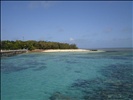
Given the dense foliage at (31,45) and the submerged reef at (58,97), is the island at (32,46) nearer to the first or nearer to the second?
the dense foliage at (31,45)

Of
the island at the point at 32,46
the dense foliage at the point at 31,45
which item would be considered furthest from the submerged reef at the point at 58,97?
the dense foliage at the point at 31,45

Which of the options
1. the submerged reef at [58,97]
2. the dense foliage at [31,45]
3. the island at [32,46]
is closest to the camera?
the submerged reef at [58,97]

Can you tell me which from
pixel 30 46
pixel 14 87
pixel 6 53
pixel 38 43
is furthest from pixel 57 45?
pixel 14 87

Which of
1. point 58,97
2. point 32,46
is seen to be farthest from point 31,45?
point 58,97

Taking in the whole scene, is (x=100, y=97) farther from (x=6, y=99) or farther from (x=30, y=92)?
(x=6, y=99)

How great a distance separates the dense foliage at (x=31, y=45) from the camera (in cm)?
9091

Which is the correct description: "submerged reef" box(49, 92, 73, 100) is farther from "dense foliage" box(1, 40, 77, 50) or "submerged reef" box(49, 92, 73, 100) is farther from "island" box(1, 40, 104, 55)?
"dense foliage" box(1, 40, 77, 50)

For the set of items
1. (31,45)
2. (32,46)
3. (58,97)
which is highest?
(31,45)

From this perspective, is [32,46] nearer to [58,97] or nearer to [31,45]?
[31,45]

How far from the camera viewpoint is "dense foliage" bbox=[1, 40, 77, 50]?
9091 cm

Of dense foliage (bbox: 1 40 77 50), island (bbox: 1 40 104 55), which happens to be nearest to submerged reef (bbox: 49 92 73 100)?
island (bbox: 1 40 104 55)

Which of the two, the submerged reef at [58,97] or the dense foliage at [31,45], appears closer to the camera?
the submerged reef at [58,97]

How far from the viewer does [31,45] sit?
97.8m

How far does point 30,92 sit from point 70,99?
356 cm
